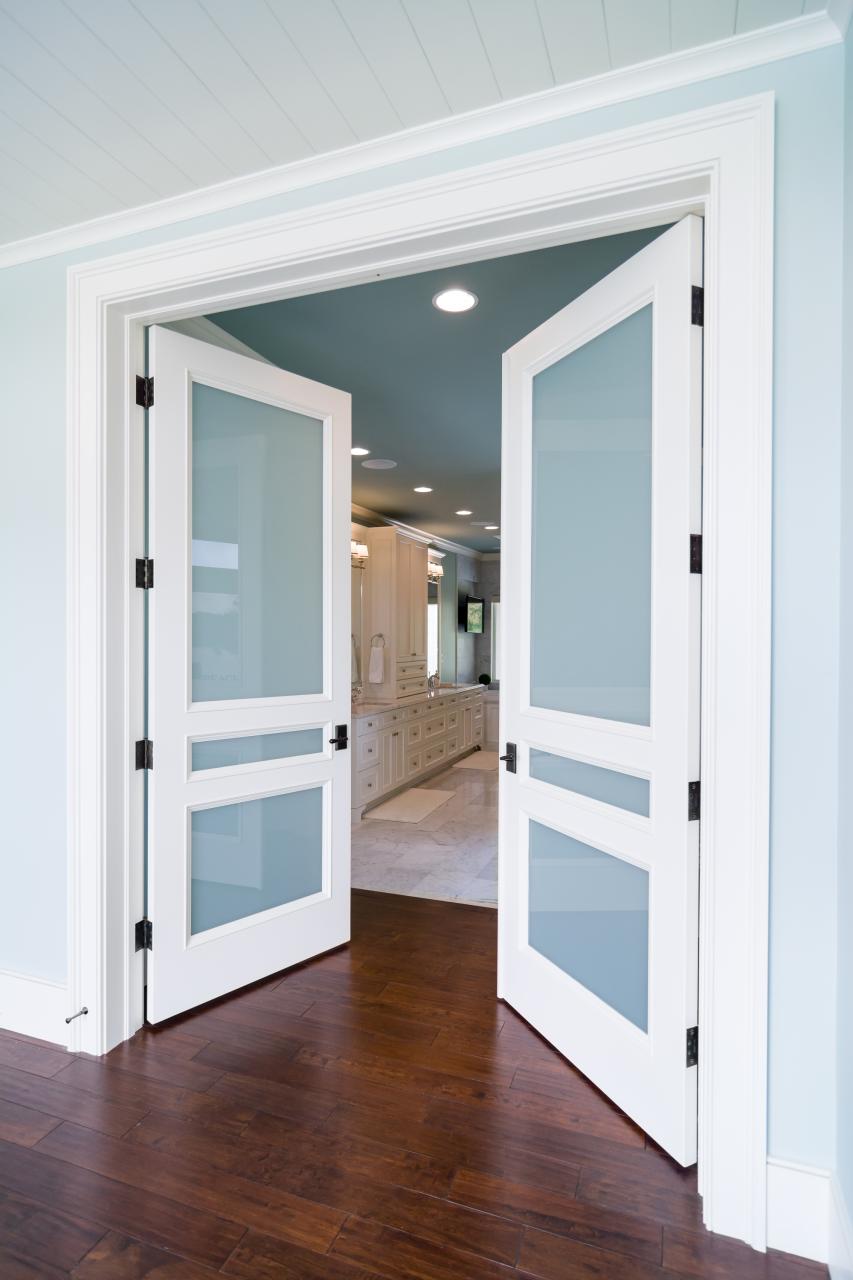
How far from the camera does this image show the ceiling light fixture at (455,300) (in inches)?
104

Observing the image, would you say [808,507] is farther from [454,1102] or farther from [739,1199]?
[454,1102]

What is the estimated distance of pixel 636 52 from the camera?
4.96 ft

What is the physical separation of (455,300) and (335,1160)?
2853 millimetres

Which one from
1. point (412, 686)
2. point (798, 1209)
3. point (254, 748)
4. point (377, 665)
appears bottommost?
point (798, 1209)

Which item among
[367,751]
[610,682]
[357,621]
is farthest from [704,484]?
[357,621]

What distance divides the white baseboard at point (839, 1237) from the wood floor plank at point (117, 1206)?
1240 mm

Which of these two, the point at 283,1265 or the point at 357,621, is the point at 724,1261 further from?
the point at 357,621

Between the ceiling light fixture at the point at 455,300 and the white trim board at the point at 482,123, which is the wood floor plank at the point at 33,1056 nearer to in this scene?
the white trim board at the point at 482,123

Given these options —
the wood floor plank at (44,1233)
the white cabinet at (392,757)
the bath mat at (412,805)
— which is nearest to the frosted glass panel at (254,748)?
the wood floor plank at (44,1233)

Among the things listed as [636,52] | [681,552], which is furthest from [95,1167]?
[636,52]

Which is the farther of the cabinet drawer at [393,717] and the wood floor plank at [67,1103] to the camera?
the cabinet drawer at [393,717]

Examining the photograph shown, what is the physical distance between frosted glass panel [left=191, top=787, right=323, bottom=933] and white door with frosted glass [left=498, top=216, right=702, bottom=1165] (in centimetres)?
83

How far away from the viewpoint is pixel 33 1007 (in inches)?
89.7

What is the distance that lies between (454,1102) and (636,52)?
106 inches
